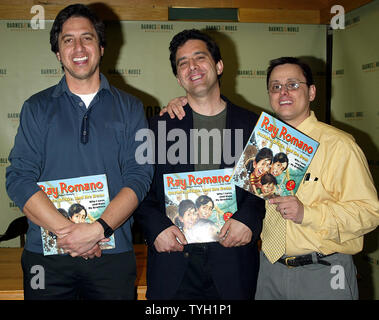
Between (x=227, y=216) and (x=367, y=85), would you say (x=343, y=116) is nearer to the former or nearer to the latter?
(x=367, y=85)

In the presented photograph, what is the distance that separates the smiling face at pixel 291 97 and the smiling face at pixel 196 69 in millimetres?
326

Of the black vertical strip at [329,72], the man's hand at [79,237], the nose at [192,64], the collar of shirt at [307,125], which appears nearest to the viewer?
the man's hand at [79,237]

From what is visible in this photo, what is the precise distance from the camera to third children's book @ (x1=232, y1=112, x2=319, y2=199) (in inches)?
65.9

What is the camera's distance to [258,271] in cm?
189

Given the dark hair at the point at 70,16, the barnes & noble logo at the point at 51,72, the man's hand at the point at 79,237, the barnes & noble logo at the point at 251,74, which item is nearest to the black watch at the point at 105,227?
the man's hand at the point at 79,237

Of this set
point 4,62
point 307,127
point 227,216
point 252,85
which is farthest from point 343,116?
point 4,62

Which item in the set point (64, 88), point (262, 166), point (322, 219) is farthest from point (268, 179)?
point (64, 88)

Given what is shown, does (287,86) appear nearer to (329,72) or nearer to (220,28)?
(220,28)

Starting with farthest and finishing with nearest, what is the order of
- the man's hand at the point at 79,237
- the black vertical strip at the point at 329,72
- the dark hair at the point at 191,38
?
1. the black vertical strip at the point at 329,72
2. the dark hair at the point at 191,38
3. the man's hand at the point at 79,237

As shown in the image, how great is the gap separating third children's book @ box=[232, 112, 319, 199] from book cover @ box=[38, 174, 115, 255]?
65 cm

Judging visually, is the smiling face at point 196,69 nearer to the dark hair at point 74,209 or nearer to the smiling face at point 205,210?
the smiling face at point 205,210

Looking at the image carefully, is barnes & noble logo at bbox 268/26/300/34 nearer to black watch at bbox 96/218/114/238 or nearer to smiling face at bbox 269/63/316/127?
smiling face at bbox 269/63/316/127

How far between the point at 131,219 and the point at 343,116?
333cm

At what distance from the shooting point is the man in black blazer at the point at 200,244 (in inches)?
68.8
